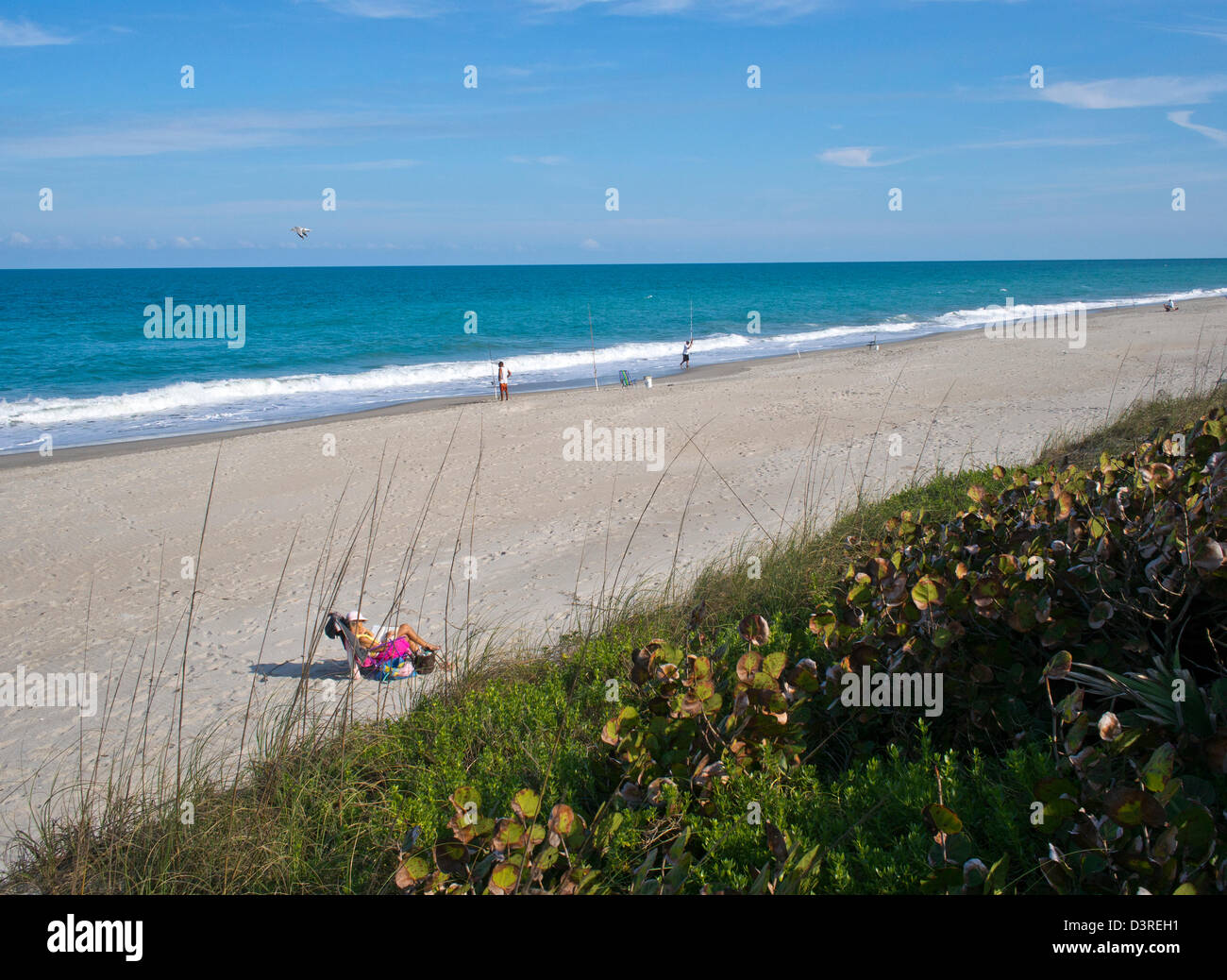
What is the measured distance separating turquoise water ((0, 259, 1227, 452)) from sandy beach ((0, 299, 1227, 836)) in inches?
232

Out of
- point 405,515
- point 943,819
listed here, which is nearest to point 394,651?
point 943,819

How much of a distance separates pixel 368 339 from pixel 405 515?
33331mm

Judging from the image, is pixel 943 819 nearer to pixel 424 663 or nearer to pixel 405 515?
pixel 424 663

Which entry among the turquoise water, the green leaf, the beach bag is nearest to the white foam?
the turquoise water

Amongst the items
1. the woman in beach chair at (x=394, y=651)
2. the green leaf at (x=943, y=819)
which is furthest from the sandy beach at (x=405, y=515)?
the green leaf at (x=943, y=819)

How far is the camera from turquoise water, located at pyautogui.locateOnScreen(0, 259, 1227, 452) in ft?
78.9

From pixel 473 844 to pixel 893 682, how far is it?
157 centimetres

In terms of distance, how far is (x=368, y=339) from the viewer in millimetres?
41812

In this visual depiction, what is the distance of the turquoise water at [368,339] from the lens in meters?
24.1

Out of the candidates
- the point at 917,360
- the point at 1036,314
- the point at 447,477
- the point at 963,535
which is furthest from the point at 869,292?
the point at 963,535

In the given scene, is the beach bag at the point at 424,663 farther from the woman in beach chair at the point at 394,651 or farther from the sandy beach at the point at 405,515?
the sandy beach at the point at 405,515

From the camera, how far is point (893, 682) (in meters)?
2.98
